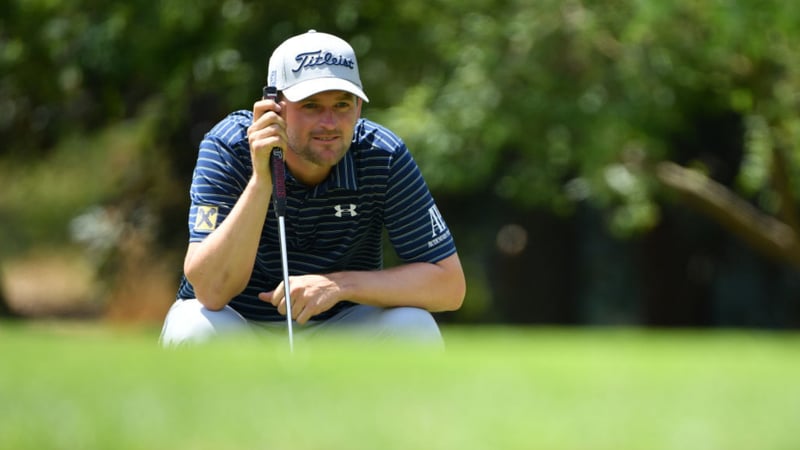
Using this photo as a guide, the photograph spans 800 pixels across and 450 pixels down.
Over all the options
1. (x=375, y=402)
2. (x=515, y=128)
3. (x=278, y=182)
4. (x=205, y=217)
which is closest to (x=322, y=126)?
(x=278, y=182)

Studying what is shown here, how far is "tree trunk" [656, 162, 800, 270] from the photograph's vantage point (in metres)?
13.6

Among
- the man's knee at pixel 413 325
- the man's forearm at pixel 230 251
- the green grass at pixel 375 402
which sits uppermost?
the man's forearm at pixel 230 251

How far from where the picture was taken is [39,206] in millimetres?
25250

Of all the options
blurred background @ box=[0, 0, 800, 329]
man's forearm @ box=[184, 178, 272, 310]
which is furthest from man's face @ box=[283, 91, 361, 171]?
blurred background @ box=[0, 0, 800, 329]

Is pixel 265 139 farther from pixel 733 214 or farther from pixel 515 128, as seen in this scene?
pixel 733 214

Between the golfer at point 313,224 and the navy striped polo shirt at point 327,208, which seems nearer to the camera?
the golfer at point 313,224

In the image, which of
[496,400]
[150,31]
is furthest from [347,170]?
[150,31]

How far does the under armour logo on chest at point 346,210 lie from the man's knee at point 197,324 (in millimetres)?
517

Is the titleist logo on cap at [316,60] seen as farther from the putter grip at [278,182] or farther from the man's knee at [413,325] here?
the man's knee at [413,325]

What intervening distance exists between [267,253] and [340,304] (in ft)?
1.14

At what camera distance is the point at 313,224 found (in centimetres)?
501

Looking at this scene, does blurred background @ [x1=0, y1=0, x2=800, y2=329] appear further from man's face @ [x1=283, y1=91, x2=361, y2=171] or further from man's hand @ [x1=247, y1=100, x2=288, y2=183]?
man's hand @ [x1=247, y1=100, x2=288, y2=183]

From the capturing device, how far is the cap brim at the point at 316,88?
4.81 meters

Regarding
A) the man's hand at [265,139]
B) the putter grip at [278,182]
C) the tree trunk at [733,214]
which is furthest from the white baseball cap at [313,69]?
the tree trunk at [733,214]
